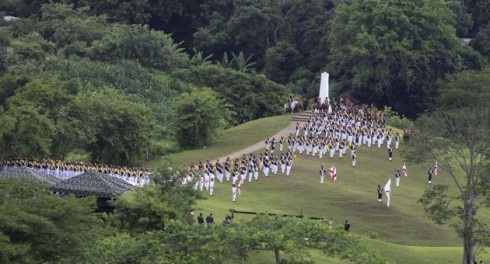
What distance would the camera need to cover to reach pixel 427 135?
5097 cm

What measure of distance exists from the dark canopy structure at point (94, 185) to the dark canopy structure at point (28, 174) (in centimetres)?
58

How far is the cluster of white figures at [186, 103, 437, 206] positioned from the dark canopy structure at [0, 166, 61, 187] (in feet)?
17.2

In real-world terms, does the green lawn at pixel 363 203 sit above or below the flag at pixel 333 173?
below

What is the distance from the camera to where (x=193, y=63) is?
94875mm

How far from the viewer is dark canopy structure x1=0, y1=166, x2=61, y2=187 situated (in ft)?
161

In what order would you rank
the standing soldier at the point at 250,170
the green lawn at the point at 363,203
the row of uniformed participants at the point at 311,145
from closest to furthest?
the green lawn at the point at 363,203 < the row of uniformed participants at the point at 311,145 < the standing soldier at the point at 250,170

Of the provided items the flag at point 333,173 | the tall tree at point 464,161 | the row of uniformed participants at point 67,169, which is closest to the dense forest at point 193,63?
the row of uniformed participants at point 67,169

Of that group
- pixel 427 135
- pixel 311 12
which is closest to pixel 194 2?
pixel 311 12

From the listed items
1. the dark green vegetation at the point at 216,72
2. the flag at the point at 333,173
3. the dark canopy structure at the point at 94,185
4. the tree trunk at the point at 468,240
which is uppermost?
the dark green vegetation at the point at 216,72

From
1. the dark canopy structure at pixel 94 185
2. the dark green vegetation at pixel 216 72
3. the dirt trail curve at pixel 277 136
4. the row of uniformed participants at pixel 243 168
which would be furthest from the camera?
the dirt trail curve at pixel 277 136

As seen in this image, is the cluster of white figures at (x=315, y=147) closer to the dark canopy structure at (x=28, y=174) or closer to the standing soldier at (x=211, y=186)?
the standing soldier at (x=211, y=186)

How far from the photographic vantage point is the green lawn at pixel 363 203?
4916 centimetres

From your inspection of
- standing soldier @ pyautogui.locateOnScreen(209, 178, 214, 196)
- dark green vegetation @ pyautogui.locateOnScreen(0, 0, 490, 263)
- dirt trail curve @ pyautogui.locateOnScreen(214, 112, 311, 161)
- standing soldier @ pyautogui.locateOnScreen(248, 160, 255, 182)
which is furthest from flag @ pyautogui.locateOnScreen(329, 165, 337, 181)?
standing soldier @ pyautogui.locateOnScreen(209, 178, 214, 196)

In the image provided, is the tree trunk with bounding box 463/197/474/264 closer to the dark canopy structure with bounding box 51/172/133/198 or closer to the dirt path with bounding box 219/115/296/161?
the dark canopy structure with bounding box 51/172/133/198
